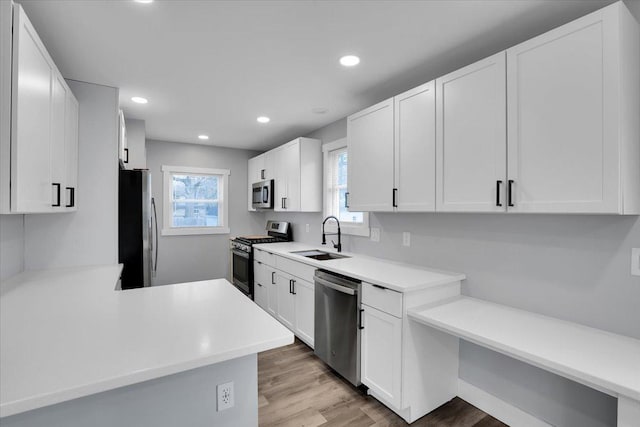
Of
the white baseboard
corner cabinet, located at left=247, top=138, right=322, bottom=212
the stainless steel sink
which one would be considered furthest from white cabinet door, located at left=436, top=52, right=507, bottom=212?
corner cabinet, located at left=247, top=138, right=322, bottom=212

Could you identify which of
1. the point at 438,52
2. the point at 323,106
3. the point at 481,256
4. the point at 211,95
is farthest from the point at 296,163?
the point at 481,256

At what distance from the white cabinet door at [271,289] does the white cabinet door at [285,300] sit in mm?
80

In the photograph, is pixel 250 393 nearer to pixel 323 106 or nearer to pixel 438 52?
pixel 438 52

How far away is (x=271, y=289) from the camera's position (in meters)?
3.82

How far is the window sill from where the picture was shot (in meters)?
4.87

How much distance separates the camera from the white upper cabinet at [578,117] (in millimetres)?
1365

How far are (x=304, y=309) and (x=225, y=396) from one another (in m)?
1.82

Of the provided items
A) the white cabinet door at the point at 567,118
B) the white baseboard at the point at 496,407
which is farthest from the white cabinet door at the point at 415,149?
the white baseboard at the point at 496,407

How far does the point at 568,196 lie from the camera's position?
1508mm

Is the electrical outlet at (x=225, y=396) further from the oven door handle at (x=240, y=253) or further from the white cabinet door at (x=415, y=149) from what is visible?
the oven door handle at (x=240, y=253)

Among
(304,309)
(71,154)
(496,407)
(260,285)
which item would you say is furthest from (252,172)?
(496,407)

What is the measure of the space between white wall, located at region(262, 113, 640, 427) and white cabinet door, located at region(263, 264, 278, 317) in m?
1.87

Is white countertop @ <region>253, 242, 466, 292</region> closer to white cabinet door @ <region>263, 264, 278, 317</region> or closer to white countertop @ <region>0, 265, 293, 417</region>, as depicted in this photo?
white cabinet door @ <region>263, 264, 278, 317</region>

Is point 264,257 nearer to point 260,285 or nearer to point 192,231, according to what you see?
point 260,285
